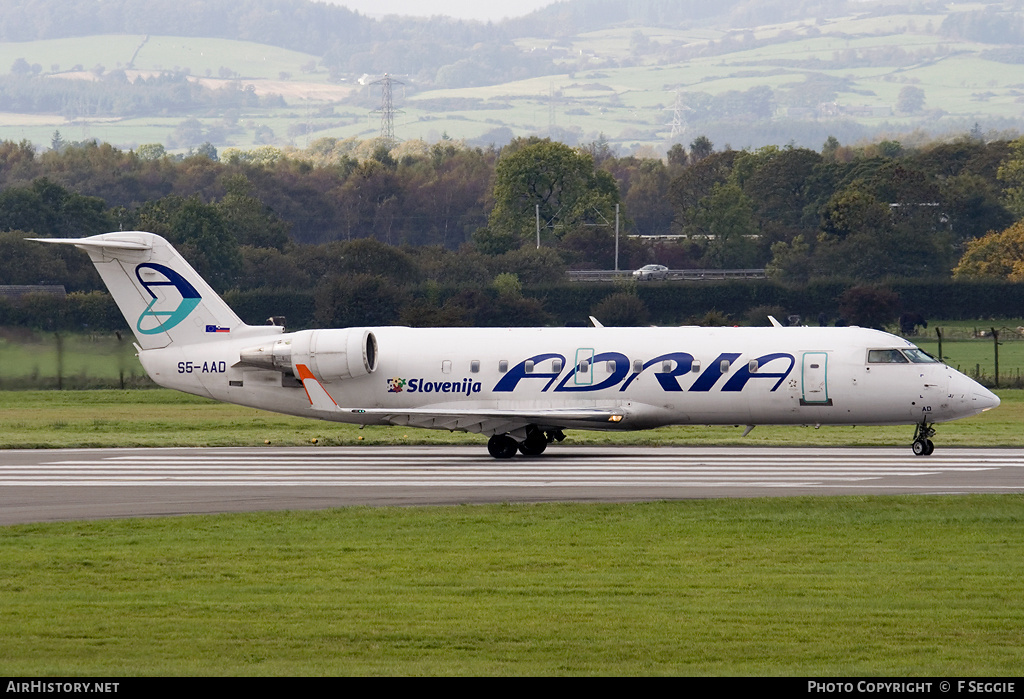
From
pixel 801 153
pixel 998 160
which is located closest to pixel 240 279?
pixel 801 153

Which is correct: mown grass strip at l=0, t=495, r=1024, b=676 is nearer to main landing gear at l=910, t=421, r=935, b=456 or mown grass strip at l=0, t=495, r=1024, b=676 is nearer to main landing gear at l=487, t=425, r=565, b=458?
main landing gear at l=910, t=421, r=935, b=456

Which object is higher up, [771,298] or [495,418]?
[771,298]

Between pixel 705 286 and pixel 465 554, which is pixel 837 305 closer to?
pixel 705 286

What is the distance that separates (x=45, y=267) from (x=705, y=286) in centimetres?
4019

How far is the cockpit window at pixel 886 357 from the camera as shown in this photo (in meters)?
30.9

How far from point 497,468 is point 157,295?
10155 millimetres

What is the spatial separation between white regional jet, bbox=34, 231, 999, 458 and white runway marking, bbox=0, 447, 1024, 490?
0.93 m

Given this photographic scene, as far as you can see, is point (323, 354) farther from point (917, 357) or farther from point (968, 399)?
point (968, 399)

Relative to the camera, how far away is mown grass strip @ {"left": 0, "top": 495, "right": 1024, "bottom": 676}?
38.8 ft

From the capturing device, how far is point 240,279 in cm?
9669

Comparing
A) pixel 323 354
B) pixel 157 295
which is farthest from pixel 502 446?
pixel 157 295

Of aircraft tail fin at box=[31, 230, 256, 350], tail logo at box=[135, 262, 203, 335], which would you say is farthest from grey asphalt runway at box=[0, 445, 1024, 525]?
tail logo at box=[135, 262, 203, 335]

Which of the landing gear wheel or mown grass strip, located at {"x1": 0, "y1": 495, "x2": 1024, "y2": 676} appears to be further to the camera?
the landing gear wheel

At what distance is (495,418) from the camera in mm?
31312
